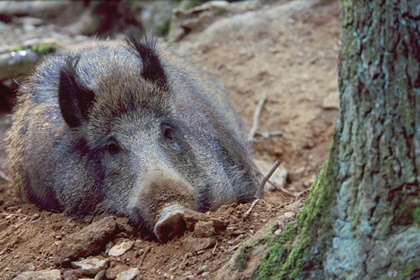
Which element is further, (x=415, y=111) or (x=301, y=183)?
(x=301, y=183)

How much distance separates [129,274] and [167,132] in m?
1.69

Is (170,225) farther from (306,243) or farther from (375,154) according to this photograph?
(375,154)

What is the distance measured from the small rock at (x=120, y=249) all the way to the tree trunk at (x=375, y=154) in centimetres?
134

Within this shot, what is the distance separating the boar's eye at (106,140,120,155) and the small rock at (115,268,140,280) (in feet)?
4.94

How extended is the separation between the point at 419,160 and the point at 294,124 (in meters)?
4.86

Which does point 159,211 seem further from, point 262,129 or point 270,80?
point 270,80

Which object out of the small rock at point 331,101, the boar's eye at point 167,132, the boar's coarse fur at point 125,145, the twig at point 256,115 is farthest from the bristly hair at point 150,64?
the small rock at point 331,101

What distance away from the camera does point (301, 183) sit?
601 cm

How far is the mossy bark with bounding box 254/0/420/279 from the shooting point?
2014 mm

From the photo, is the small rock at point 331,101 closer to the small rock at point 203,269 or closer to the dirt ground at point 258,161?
the dirt ground at point 258,161

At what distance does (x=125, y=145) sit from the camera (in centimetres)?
408

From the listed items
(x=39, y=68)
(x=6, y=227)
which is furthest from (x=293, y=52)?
(x=6, y=227)

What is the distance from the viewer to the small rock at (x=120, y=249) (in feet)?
10.4

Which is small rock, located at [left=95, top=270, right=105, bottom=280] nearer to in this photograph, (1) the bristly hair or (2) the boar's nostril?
(2) the boar's nostril
